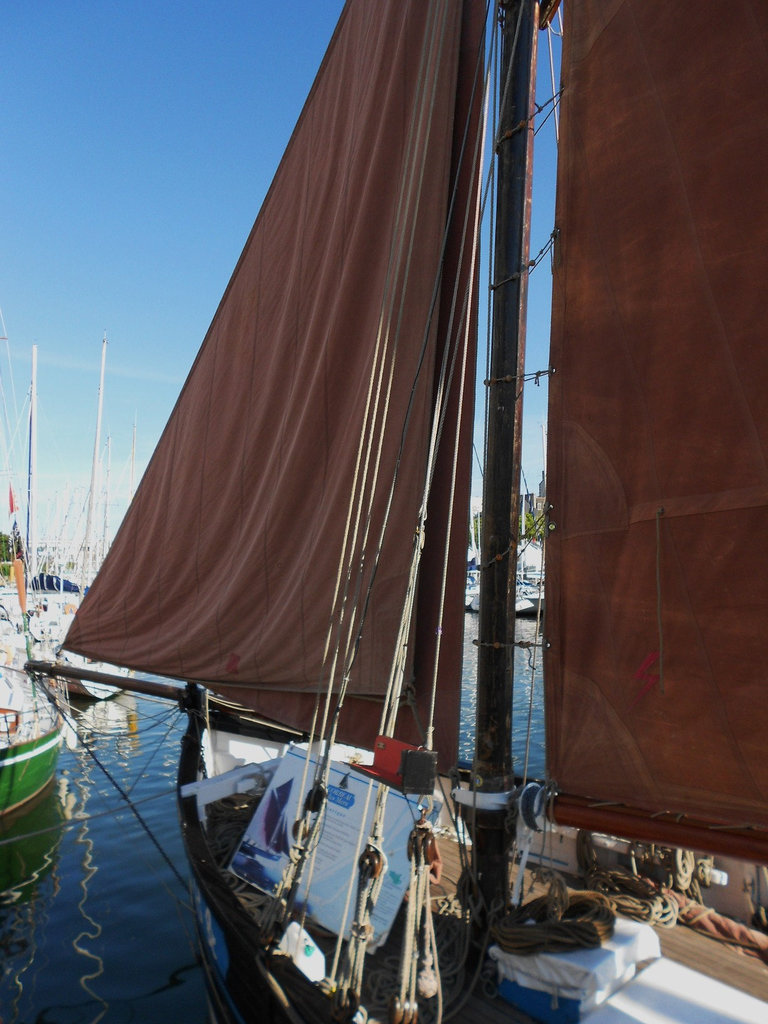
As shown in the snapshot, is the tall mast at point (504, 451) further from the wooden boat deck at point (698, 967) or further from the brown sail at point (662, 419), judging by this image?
the wooden boat deck at point (698, 967)

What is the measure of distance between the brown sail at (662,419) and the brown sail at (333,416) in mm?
825

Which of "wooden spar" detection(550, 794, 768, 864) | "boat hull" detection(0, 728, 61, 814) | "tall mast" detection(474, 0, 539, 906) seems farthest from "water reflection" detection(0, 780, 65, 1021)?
"wooden spar" detection(550, 794, 768, 864)

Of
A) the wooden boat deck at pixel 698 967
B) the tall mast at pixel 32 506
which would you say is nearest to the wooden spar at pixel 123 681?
the wooden boat deck at pixel 698 967

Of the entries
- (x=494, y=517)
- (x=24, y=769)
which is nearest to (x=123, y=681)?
(x=24, y=769)

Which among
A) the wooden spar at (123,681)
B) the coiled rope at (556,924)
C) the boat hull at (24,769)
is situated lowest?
the boat hull at (24,769)

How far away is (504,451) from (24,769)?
29.3 ft

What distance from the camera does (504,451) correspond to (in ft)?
12.9

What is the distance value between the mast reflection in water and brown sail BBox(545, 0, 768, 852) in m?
3.20

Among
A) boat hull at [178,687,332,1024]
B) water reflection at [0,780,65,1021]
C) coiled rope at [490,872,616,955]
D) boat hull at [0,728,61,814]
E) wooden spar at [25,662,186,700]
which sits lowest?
water reflection at [0,780,65,1021]

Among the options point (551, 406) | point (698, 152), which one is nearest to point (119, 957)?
point (551, 406)

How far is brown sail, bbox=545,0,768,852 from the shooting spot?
3.04m

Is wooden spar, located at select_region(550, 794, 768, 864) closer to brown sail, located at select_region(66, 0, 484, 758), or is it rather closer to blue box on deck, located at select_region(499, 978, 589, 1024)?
blue box on deck, located at select_region(499, 978, 589, 1024)

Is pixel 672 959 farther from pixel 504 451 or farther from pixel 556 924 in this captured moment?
pixel 504 451

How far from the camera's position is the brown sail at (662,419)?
120 inches
